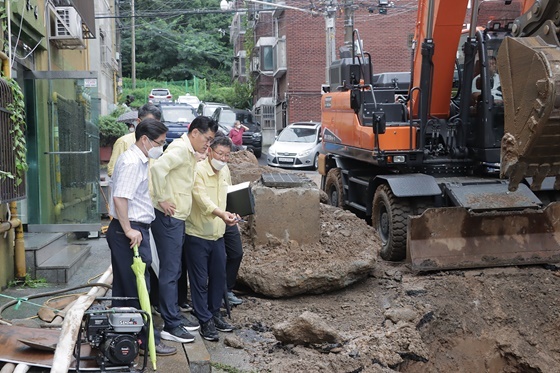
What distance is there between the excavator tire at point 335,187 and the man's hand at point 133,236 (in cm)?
796

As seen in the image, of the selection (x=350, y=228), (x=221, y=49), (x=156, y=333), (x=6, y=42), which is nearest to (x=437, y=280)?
(x=350, y=228)

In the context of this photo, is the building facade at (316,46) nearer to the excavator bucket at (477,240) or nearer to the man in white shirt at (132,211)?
the excavator bucket at (477,240)

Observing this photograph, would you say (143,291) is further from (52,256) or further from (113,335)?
(52,256)

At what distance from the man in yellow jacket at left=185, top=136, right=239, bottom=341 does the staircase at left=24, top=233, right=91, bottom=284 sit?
7.42 ft

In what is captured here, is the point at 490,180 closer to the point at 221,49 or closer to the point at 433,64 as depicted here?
the point at 433,64

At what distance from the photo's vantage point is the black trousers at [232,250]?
760 centimetres

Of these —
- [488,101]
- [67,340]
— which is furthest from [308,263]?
[67,340]

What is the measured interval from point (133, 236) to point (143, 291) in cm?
42

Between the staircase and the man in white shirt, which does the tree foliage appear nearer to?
the staircase

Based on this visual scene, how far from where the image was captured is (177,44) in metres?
55.3

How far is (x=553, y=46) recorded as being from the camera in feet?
19.4

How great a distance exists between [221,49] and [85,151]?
51.9 m

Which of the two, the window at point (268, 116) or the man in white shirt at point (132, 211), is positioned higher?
the window at point (268, 116)

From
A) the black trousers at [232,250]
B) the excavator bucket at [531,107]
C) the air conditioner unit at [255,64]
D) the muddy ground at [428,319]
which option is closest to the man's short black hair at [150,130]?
the black trousers at [232,250]
